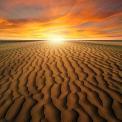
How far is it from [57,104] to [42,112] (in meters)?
0.42

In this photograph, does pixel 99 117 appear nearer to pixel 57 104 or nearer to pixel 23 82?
pixel 57 104

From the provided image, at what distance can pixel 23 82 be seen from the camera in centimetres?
491

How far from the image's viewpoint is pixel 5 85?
4.77 metres

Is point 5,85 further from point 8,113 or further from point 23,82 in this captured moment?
point 8,113

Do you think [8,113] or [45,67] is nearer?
[8,113]

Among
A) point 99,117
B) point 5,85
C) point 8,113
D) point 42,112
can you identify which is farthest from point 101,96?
point 5,85

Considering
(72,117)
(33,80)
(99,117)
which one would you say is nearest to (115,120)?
(99,117)

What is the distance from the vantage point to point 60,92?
13.4ft

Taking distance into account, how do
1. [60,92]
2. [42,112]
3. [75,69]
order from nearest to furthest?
[42,112]
[60,92]
[75,69]

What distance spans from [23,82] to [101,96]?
7.81ft

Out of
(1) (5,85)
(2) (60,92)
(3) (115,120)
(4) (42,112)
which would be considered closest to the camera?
(3) (115,120)

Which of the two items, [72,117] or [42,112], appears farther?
[42,112]

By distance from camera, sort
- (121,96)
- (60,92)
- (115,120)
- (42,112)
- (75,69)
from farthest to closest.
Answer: (75,69)
(60,92)
(121,96)
(42,112)
(115,120)

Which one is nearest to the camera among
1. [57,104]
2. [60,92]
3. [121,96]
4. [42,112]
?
[42,112]
